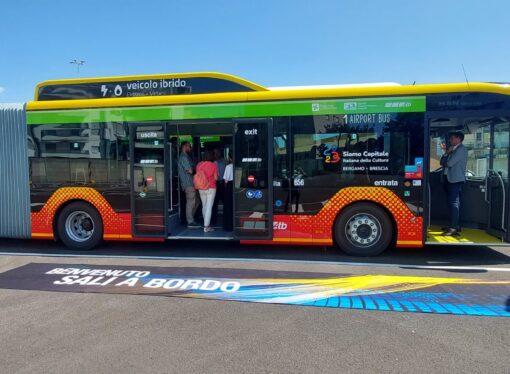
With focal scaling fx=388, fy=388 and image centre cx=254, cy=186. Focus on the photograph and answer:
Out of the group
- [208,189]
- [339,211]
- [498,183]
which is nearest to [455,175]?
[498,183]

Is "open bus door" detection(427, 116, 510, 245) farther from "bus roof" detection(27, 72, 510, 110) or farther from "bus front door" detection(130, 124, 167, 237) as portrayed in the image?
"bus front door" detection(130, 124, 167, 237)

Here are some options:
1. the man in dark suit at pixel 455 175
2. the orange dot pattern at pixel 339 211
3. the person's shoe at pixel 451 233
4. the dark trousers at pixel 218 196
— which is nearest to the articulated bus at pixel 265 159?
the orange dot pattern at pixel 339 211

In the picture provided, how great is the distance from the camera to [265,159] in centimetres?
657

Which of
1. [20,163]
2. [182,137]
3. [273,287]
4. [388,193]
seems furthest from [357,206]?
[20,163]

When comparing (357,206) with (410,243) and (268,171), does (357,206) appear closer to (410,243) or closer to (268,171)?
(410,243)

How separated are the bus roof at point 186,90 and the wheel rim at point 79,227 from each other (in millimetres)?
2055

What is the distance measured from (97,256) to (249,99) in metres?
3.89

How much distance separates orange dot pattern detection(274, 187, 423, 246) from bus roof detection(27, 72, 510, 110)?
160cm

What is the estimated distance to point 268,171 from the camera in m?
6.57

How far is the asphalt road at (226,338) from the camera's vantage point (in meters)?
3.16

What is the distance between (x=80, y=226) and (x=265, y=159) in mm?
3843

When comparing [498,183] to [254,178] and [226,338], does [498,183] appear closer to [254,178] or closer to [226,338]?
[254,178]

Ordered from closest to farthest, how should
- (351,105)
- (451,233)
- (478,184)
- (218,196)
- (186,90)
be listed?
(351,105)
(451,233)
(186,90)
(478,184)
(218,196)

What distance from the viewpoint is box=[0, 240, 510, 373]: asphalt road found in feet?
10.4
